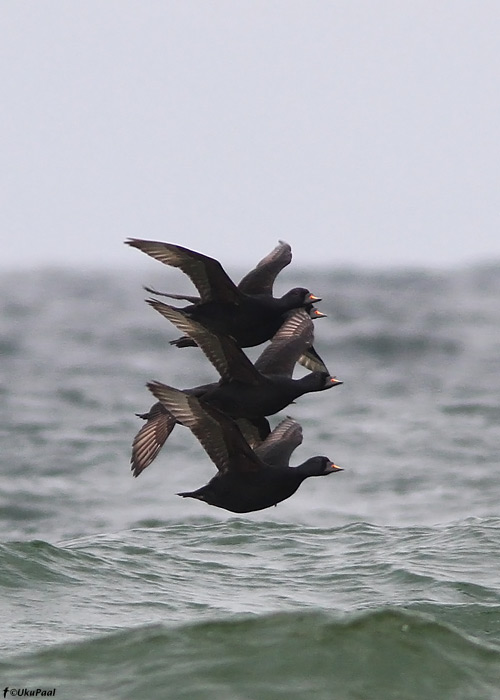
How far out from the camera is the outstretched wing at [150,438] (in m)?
9.57

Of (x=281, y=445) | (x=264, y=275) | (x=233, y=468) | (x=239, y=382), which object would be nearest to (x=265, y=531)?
(x=281, y=445)

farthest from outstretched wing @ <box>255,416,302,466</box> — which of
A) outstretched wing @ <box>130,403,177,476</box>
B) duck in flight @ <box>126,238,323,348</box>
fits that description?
duck in flight @ <box>126,238,323,348</box>

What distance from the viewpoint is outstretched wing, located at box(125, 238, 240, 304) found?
28.5 ft

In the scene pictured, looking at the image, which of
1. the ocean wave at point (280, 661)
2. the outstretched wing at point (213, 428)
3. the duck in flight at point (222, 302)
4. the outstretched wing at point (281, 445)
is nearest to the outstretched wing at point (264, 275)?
the duck in flight at point (222, 302)

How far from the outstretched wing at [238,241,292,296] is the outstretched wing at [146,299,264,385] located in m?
0.76

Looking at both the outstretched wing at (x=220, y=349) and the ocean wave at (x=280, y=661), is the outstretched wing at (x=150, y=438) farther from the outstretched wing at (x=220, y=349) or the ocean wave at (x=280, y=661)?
the ocean wave at (x=280, y=661)

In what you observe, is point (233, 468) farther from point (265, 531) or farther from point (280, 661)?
point (265, 531)

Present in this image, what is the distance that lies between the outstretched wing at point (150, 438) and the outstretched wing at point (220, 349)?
912 mm

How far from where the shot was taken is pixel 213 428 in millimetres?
8633

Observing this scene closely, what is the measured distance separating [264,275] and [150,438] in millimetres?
1289

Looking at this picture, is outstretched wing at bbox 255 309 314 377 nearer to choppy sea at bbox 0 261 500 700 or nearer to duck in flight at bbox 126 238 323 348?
duck in flight at bbox 126 238 323 348

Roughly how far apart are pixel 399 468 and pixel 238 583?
8061 mm

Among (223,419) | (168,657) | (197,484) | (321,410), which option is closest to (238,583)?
(168,657)

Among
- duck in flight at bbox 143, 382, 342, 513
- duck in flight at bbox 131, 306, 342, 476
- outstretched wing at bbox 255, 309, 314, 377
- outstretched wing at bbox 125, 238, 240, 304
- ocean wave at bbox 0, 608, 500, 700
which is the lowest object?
ocean wave at bbox 0, 608, 500, 700
